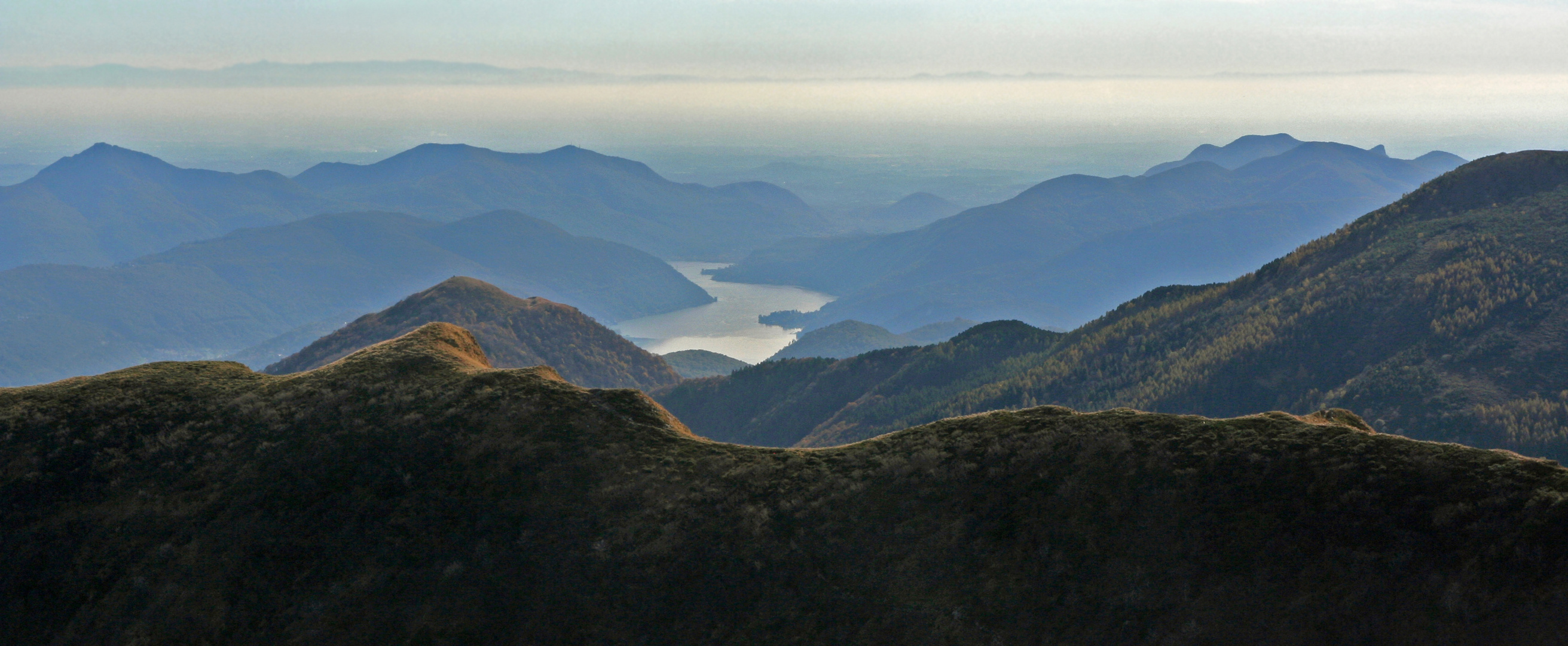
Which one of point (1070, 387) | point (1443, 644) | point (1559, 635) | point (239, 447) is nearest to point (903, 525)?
point (1443, 644)

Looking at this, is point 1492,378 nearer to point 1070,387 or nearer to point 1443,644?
point 1070,387

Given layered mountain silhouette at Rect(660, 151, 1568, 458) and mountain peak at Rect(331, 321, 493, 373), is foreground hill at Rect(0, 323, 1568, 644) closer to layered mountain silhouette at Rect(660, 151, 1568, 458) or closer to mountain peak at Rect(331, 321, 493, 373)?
mountain peak at Rect(331, 321, 493, 373)

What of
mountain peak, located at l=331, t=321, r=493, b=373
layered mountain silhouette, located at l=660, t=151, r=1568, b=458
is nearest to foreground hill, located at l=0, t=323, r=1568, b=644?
mountain peak, located at l=331, t=321, r=493, b=373

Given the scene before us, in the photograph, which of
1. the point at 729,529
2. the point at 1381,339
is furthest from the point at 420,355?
the point at 1381,339

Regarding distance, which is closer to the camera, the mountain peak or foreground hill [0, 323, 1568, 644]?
foreground hill [0, 323, 1568, 644]

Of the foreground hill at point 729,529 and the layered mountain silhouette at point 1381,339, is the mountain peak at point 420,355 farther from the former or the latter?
the layered mountain silhouette at point 1381,339
